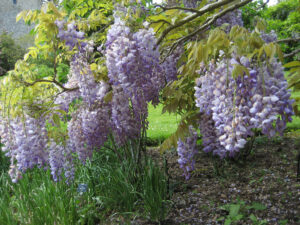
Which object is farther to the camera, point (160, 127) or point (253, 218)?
point (160, 127)

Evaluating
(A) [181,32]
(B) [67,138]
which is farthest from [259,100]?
(B) [67,138]

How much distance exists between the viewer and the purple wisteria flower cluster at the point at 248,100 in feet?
4.41

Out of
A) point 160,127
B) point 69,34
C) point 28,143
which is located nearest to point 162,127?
point 160,127

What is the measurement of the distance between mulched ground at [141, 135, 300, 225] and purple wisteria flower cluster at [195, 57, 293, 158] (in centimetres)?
115

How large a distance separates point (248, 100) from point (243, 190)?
176 centimetres

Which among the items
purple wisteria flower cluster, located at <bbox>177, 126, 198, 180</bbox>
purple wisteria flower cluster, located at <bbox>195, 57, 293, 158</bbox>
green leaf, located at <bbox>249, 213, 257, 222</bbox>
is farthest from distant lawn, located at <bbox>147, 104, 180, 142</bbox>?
purple wisteria flower cluster, located at <bbox>195, 57, 293, 158</bbox>

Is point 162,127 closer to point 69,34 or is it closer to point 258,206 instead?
point 258,206

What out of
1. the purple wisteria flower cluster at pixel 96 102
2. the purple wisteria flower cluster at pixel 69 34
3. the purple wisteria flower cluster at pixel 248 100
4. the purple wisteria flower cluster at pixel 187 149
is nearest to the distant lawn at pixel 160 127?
the purple wisteria flower cluster at pixel 187 149

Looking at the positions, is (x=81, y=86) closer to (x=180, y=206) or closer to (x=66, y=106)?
(x=66, y=106)

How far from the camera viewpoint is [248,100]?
4.75 feet

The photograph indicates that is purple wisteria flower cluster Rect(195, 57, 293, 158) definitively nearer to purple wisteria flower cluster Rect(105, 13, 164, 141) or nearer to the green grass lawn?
→ purple wisteria flower cluster Rect(105, 13, 164, 141)

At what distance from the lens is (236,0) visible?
2.22 meters

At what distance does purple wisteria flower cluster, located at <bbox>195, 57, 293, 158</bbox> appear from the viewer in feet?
4.41

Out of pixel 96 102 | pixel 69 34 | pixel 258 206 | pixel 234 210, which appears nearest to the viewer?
pixel 69 34
